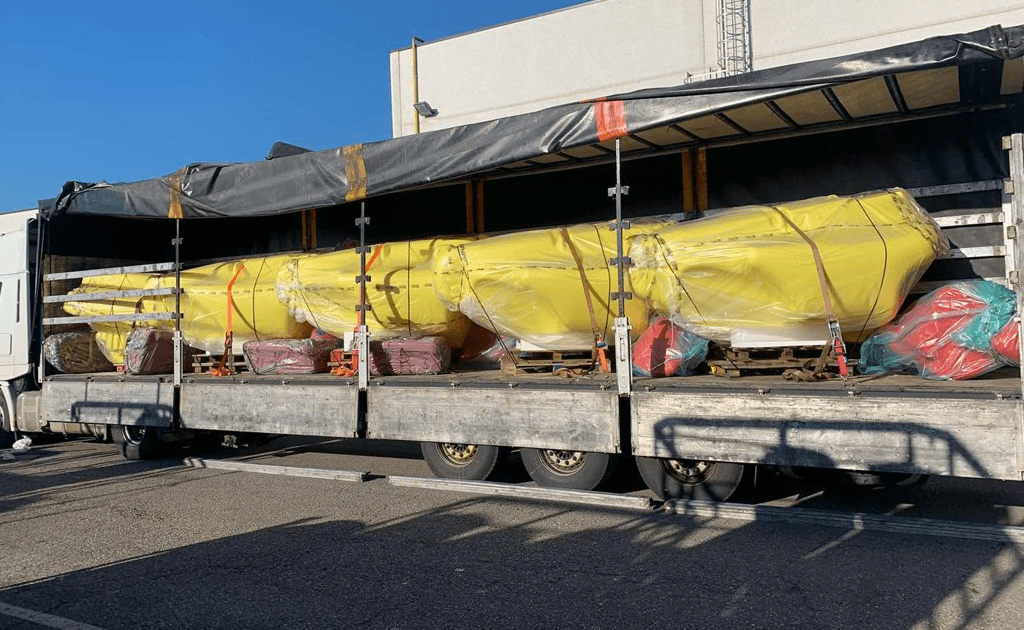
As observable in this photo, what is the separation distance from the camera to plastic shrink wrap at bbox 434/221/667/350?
22.9ft

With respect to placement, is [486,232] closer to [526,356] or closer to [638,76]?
[526,356]

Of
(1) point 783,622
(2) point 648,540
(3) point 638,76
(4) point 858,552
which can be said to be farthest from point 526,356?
(3) point 638,76

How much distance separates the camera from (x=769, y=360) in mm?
6211

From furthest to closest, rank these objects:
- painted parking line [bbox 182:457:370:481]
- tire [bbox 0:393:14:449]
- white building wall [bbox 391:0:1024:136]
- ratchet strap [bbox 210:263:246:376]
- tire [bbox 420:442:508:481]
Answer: white building wall [bbox 391:0:1024:136]
tire [bbox 0:393:14:449]
ratchet strap [bbox 210:263:246:376]
painted parking line [bbox 182:457:370:481]
tire [bbox 420:442:508:481]

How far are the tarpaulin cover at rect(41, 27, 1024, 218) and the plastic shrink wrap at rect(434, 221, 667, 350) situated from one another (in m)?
0.74

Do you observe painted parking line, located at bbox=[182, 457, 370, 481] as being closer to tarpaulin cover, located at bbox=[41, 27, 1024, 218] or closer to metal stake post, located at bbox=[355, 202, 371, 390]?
metal stake post, located at bbox=[355, 202, 371, 390]

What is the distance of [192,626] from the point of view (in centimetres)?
445

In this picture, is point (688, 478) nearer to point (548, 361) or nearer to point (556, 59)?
point (548, 361)

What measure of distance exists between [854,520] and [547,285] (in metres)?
2.89

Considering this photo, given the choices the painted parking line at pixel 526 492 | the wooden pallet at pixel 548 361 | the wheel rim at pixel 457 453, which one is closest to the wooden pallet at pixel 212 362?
the painted parking line at pixel 526 492

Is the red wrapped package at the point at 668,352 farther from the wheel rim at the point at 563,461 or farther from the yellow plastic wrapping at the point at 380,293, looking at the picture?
the yellow plastic wrapping at the point at 380,293

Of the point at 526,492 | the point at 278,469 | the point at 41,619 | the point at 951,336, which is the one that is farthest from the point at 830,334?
the point at 278,469

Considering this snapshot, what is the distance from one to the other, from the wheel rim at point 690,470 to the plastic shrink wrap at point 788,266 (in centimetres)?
98

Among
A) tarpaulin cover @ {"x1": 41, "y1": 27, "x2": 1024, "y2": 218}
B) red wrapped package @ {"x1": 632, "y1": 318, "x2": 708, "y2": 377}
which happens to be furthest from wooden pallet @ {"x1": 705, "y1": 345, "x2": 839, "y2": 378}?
tarpaulin cover @ {"x1": 41, "y1": 27, "x2": 1024, "y2": 218}
